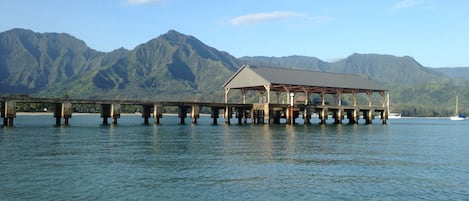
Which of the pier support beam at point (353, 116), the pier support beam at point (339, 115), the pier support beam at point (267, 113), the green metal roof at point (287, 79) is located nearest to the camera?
the pier support beam at point (267, 113)

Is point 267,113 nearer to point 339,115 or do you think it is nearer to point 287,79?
point 287,79

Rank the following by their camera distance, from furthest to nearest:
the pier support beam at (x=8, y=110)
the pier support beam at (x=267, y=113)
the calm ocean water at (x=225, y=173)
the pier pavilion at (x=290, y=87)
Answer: the pier pavilion at (x=290, y=87), the pier support beam at (x=267, y=113), the pier support beam at (x=8, y=110), the calm ocean water at (x=225, y=173)

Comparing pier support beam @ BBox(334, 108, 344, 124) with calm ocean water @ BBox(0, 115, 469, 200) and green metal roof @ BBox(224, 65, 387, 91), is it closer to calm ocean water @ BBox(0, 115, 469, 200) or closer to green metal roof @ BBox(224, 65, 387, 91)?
green metal roof @ BBox(224, 65, 387, 91)

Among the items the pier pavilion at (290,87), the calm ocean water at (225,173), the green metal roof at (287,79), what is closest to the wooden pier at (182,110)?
the pier pavilion at (290,87)

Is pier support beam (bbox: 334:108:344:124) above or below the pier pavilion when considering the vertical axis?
below

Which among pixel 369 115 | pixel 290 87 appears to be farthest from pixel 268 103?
pixel 369 115

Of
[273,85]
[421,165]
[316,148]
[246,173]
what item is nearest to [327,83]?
[273,85]

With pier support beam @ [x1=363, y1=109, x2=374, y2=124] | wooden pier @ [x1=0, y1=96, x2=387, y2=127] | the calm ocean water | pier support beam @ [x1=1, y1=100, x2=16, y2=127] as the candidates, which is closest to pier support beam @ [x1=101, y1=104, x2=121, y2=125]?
wooden pier @ [x1=0, y1=96, x2=387, y2=127]

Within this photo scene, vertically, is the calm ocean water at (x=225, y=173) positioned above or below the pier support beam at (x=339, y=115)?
below

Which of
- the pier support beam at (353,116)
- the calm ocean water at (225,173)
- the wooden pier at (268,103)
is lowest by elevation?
the calm ocean water at (225,173)

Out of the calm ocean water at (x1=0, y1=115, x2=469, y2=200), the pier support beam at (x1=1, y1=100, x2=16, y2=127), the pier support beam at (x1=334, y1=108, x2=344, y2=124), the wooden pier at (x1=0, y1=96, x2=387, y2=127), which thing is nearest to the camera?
the calm ocean water at (x1=0, y1=115, x2=469, y2=200)

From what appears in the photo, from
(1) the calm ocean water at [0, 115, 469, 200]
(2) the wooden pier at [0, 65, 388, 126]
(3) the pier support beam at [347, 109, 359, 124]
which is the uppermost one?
(2) the wooden pier at [0, 65, 388, 126]

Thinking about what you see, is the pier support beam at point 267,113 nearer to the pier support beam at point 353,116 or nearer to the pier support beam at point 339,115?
the pier support beam at point 339,115

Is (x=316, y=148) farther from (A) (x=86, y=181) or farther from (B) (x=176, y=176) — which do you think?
(A) (x=86, y=181)
